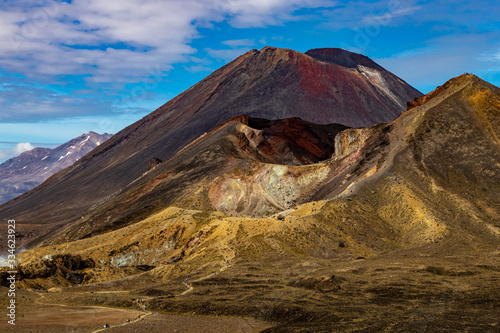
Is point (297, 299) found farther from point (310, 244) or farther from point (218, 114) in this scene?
point (218, 114)

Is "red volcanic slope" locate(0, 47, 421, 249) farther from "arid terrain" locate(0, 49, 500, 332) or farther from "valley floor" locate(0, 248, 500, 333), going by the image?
"valley floor" locate(0, 248, 500, 333)

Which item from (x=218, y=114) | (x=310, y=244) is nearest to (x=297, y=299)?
(x=310, y=244)

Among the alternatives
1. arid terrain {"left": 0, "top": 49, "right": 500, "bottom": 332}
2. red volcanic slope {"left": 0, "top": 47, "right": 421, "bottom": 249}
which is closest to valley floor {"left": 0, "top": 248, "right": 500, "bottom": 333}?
arid terrain {"left": 0, "top": 49, "right": 500, "bottom": 332}

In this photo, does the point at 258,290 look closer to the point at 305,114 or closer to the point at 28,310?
the point at 28,310

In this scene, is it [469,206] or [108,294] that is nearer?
[108,294]

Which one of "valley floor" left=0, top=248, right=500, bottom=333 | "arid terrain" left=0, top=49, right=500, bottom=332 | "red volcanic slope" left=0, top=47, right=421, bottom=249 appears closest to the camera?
"valley floor" left=0, top=248, right=500, bottom=333

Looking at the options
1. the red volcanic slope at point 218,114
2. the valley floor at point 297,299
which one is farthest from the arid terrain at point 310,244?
the red volcanic slope at point 218,114

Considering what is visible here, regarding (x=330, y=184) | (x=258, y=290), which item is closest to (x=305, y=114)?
(x=330, y=184)
